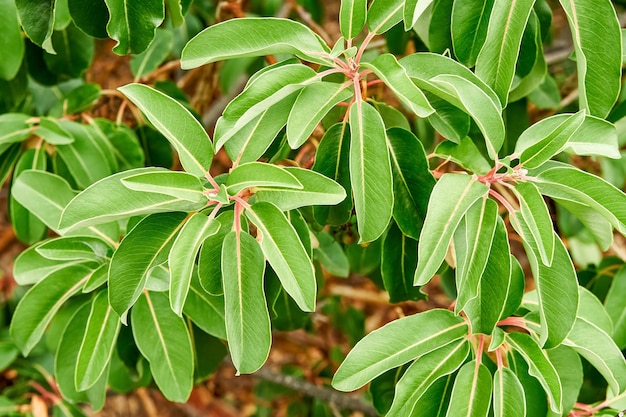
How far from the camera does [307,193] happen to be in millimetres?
657

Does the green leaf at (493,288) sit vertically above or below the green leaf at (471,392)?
above

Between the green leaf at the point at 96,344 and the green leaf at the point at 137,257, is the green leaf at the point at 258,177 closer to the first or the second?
the green leaf at the point at 137,257

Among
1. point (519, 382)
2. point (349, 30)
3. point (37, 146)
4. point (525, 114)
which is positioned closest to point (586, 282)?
point (525, 114)

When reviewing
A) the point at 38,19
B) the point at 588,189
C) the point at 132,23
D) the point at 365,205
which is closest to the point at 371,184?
the point at 365,205

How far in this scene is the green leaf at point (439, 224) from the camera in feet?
2.06

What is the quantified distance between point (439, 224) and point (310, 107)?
176 millimetres

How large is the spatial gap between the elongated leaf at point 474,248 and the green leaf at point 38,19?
538 millimetres

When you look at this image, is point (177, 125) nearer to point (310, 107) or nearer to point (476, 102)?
point (310, 107)

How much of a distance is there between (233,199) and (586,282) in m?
0.74

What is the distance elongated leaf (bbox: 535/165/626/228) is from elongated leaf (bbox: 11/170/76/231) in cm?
63

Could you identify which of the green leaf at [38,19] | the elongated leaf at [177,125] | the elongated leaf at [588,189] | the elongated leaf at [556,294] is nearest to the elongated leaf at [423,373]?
the elongated leaf at [556,294]

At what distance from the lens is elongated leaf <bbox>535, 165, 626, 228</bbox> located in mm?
666

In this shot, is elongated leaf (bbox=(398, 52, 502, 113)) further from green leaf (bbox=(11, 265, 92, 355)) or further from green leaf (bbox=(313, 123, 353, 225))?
green leaf (bbox=(11, 265, 92, 355))

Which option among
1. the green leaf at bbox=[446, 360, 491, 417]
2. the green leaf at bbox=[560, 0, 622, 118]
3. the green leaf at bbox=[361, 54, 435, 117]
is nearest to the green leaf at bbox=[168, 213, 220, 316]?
the green leaf at bbox=[361, 54, 435, 117]
